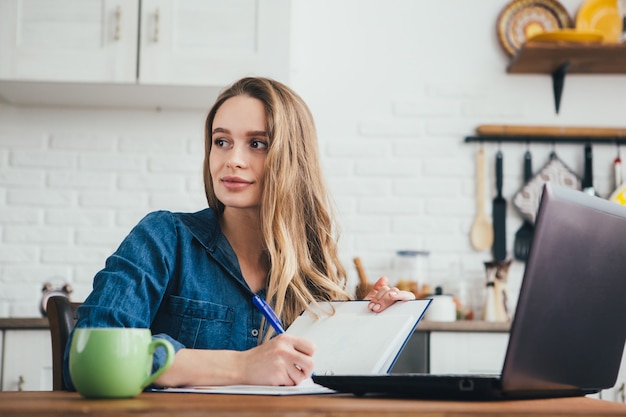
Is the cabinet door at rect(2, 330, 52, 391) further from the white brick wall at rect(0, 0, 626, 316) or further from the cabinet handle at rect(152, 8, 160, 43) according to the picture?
the cabinet handle at rect(152, 8, 160, 43)

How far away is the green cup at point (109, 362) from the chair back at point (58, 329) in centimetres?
55

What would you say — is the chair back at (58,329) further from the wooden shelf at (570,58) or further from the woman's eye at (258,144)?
the wooden shelf at (570,58)

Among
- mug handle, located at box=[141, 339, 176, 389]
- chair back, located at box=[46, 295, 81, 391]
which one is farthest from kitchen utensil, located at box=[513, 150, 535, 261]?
mug handle, located at box=[141, 339, 176, 389]

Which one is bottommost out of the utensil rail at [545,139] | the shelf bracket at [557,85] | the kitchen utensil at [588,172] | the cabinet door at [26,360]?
the cabinet door at [26,360]

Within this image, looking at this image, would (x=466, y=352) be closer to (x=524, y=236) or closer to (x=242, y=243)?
(x=524, y=236)

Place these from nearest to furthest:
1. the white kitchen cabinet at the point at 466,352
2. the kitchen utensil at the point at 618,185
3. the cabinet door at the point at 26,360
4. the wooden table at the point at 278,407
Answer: the wooden table at the point at 278,407 < the cabinet door at the point at 26,360 < the white kitchen cabinet at the point at 466,352 < the kitchen utensil at the point at 618,185

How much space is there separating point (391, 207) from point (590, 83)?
0.97 m

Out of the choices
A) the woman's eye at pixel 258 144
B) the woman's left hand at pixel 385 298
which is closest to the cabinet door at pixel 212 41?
the woman's eye at pixel 258 144

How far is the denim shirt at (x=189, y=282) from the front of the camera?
1425mm

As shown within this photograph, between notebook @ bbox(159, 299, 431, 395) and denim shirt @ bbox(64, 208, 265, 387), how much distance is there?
0.29m

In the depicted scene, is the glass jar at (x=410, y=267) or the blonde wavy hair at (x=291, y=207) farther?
the glass jar at (x=410, y=267)

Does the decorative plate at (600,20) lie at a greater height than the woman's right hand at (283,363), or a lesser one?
greater

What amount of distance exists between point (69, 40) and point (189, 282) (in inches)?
63.8

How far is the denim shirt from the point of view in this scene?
142cm
